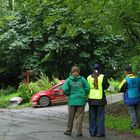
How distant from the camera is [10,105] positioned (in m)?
26.5

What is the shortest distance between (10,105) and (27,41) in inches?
305

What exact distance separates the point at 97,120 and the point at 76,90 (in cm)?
100

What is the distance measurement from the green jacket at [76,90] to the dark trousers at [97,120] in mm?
403

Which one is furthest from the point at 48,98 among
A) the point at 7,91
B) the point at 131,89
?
the point at 131,89

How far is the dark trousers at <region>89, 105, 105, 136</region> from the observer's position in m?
12.4

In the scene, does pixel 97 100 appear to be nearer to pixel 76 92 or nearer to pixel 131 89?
pixel 76 92

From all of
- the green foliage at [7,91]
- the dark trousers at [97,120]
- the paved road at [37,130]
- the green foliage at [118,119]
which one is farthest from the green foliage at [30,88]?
the dark trousers at [97,120]

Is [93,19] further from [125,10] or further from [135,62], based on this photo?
[135,62]

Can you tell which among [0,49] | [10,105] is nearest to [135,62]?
[10,105]

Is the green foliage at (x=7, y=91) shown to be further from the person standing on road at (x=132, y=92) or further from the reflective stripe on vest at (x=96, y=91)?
the reflective stripe on vest at (x=96, y=91)

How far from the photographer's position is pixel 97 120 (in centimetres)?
1245

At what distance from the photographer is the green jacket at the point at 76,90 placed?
12375 mm

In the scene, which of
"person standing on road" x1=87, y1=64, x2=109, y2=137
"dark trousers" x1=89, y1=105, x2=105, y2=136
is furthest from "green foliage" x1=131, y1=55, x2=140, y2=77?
"dark trousers" x1=89, y1=105, x2=105, y2=136

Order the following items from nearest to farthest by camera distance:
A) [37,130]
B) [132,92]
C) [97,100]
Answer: [97,100] < [132,92] < [37,130]
